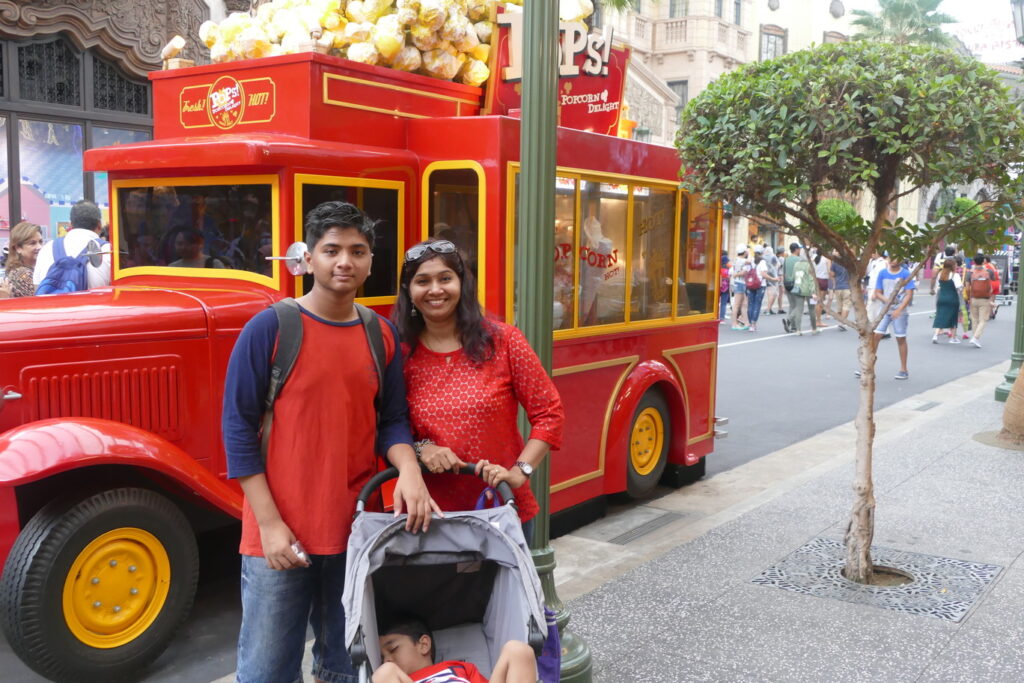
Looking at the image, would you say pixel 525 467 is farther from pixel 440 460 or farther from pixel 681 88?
pixel 681 88

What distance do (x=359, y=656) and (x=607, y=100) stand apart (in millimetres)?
4992

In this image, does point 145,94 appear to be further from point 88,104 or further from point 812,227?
point 812,227

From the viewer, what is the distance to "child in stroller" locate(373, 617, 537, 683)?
2643 millimetres

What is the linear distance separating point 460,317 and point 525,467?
50 cm

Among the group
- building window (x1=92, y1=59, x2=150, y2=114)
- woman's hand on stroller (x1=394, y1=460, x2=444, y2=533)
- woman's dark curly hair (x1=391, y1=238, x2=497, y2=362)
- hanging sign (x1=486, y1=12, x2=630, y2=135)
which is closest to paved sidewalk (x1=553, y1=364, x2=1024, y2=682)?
woman's hand on stroller (x1=394, y1=460, x2=444, y2=533)

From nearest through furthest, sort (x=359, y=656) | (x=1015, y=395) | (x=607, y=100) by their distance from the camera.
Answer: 1. (x=359, y=656)
2. (x=607, y=100)
3. (x=1015, y=395)

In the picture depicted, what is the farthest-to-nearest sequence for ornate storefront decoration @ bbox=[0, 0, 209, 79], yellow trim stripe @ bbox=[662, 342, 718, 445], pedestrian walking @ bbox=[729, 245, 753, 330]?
pedestrian walking @ bbox=[729, 245, 753, 330], ornate storefront decoration @ bbox=[0, 0, 209, 79], yellow trim stripe @ bbox=[662, 342, 718, 445]

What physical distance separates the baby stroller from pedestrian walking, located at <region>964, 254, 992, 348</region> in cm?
1677

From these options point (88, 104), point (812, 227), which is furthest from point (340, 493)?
point (88, 104)

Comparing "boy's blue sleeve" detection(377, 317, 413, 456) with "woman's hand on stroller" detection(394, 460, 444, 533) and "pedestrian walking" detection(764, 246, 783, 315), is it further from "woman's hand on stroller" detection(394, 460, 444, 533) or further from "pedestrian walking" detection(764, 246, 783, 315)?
"pedestrian walking" detection(764, 246, 783, 315)

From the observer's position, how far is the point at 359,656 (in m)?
2.57

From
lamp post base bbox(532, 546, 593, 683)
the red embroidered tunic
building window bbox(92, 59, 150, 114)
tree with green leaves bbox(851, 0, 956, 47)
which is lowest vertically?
lamp post base bbox(532, 546, 593, 683)

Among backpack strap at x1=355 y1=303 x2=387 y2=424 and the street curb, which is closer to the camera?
backpack strap at x1=355 y1=303 x2=387 y2=424

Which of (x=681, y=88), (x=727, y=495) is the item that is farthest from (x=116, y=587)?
(x=681, y=88)
